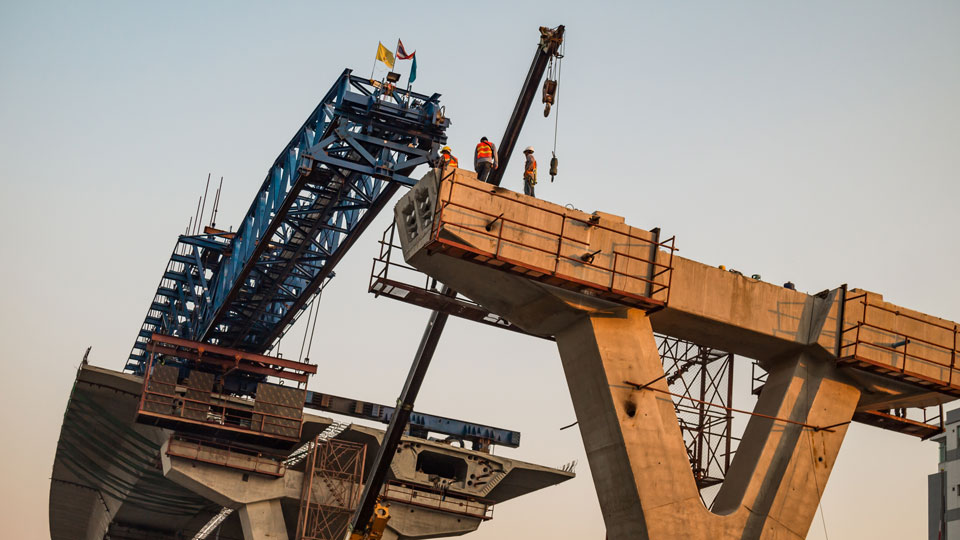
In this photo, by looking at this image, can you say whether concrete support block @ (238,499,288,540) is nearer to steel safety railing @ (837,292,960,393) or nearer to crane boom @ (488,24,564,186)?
crane boom @ (488,24,564,186)

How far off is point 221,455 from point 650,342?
1226 inches

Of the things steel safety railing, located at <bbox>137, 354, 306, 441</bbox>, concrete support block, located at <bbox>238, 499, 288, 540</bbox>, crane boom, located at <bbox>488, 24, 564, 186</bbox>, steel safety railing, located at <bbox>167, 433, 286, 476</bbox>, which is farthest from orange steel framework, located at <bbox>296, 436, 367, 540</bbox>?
crane boom, located at <bbox>488, 24, 564, 186</bbox>

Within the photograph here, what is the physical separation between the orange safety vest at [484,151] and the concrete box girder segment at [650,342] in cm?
310

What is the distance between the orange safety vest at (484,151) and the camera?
23547mm

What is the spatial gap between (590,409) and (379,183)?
1781 centimetres

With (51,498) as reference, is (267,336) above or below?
above

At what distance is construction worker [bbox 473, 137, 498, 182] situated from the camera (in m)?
23.5

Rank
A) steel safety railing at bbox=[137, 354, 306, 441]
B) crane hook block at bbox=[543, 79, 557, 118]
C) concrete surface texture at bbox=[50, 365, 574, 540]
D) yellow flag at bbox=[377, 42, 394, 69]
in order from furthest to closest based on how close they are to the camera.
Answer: concrete surface texture at bbox=[50, 365, 574, 540] < steel safety railing at bbox=[137, 354, 306, 441] < yellow flag at bbox=[377, 42, 394, 69] < crane hook block at bbox=[543, 79, 557, 118]

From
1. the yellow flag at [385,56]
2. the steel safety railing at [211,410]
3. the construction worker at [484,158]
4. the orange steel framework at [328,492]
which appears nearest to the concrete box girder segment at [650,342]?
the construction worker at [484,158]

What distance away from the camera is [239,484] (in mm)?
47406

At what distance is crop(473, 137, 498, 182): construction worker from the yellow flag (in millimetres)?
12318

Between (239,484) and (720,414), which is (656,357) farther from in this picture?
(239,484)

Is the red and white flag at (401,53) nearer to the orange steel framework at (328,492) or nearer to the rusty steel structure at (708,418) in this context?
the rusty steel structure at (708,418)

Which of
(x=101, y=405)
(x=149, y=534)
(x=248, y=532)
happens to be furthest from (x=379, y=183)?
(x=149, y=534)
